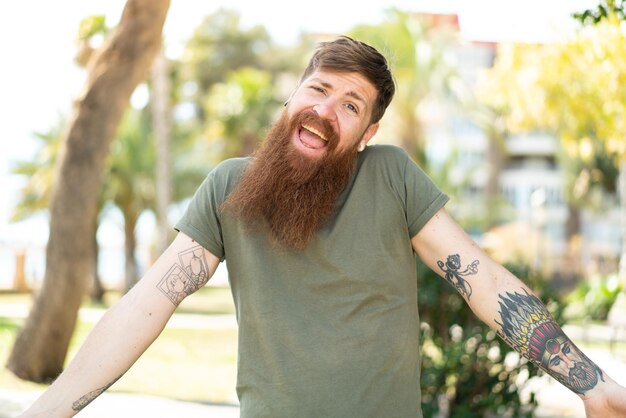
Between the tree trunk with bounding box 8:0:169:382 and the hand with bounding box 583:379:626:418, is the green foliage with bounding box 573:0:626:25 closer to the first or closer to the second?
the hand with bounding box 583:379:626:418

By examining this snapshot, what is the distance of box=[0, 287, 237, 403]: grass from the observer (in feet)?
32.9

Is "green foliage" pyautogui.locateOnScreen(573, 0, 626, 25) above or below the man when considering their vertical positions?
above

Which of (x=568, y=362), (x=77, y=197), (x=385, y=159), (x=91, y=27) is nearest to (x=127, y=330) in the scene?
(x=385, y=159)

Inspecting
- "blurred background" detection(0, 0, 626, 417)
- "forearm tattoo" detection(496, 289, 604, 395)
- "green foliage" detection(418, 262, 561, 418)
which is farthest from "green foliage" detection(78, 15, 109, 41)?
"forearm tattoo" detection(496, 289, 604, 395)

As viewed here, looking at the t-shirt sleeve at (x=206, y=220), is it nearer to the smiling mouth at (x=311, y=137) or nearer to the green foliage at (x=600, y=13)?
the smiling mouth at (x=311, y=137)

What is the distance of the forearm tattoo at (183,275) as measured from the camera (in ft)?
8.95

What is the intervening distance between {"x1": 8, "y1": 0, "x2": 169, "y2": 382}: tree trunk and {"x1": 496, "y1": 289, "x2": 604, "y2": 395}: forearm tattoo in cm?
748

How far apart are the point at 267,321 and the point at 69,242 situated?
26.3 ft

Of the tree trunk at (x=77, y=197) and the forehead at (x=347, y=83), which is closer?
the forehead at (x=347, y=83)

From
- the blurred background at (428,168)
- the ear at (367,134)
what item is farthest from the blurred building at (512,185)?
the ear at (367,134)

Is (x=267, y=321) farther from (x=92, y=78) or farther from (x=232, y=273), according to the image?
(x=92, y=78)

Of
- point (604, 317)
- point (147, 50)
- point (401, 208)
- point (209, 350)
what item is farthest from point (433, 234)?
point (604, 317)

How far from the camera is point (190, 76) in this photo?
2297 inches

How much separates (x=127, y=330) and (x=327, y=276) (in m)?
0.57
